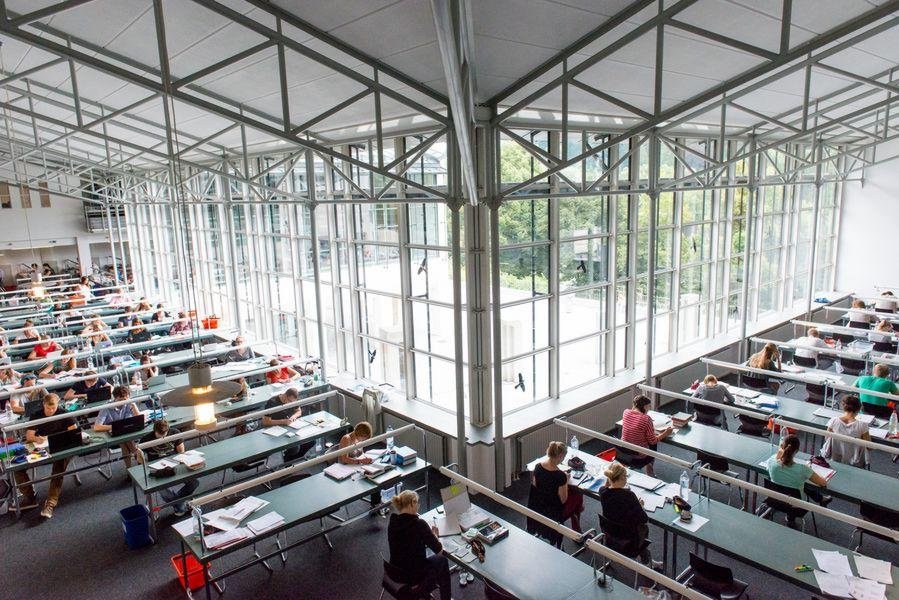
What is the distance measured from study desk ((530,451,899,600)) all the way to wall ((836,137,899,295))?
13176mm

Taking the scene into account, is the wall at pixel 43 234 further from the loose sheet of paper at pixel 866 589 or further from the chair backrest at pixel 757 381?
the loose sheet of paper at pixel 866 589

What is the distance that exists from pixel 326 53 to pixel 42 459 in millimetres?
5680

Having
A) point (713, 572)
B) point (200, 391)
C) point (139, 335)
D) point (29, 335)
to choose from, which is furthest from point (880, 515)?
point (29, 335)

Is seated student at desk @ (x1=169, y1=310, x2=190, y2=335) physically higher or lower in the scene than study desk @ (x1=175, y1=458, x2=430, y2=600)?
higher

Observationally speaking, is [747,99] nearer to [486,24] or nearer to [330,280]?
[486,24]

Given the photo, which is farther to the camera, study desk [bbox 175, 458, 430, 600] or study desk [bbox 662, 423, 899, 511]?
study desk [bbox 662, 423, 899, 511]

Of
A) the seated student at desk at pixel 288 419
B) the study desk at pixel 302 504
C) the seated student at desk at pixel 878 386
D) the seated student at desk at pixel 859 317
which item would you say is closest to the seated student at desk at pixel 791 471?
the seated student at desk at pixel 878 386

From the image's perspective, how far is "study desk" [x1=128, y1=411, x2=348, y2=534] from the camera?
20.8ft

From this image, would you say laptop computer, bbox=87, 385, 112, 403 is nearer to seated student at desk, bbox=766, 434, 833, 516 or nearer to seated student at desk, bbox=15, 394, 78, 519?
seated student at desk, bbox=15, 394, 78, 519

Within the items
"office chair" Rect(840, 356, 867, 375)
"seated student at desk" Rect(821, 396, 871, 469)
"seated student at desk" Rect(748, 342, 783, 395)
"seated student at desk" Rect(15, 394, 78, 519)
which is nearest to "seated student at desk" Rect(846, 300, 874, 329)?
"office chair" Rect(840, 356, 867, 375)

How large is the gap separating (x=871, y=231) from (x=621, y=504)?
46.6 ft

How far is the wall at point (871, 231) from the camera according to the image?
14.7 meters

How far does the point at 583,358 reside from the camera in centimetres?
949

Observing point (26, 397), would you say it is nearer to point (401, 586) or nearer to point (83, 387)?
point (83, 387)
